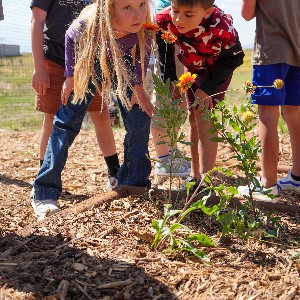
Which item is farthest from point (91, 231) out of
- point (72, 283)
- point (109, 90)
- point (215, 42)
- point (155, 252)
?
point (215, 42)

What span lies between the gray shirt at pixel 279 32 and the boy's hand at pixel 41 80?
51.3 inches

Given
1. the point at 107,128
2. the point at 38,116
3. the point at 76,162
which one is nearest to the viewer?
the point at 107,128

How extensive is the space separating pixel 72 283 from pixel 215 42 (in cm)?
170

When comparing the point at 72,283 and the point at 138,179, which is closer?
the point at 72,283

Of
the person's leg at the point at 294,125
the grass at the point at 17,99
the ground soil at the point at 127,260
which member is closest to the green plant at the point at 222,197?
the ground soil at the point at 127,260

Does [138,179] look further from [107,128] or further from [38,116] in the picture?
[38,116]

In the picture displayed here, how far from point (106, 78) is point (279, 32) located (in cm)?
102

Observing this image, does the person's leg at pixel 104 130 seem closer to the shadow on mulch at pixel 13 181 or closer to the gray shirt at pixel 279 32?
the shadow on mulch at pixel 13 181

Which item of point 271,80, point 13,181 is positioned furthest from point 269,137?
point 13,181

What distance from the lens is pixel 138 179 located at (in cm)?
317

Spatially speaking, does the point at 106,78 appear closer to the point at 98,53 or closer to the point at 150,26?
the point at 98,53

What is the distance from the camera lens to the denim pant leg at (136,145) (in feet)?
10.1

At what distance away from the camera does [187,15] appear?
2910 mm

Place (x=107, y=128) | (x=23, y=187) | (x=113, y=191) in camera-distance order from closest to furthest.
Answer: (x=113, y=191), (x=107, y=128), (x=23, y=187)
